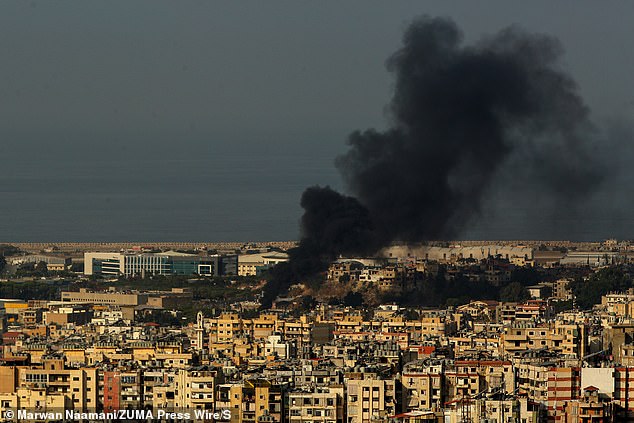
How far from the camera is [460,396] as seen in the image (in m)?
37.6

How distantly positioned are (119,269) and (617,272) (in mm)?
23744

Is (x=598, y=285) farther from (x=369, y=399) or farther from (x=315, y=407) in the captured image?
(x=315, y=407)

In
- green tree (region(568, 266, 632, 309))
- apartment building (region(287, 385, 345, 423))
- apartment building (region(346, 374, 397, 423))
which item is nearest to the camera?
apartment building (region(287, 385, 345, 423))

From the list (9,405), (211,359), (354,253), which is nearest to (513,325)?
(211,359)

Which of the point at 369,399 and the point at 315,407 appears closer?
the point at 315,407

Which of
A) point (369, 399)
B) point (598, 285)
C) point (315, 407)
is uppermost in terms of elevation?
point (598, 285)

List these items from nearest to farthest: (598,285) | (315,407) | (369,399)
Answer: (315,407) → (369,399) → (598,285)

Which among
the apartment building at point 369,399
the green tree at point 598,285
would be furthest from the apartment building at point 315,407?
the green tree at point 598,285

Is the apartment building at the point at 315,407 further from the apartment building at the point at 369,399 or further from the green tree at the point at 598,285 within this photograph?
the green tree at the point at 598,285

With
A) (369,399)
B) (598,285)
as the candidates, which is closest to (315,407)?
(369,399)

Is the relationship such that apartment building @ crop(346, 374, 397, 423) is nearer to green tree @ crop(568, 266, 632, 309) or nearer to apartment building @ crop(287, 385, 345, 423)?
apartment building @ crop(287, 385, 345, 423)

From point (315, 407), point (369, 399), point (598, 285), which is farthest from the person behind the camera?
point (598, 285)

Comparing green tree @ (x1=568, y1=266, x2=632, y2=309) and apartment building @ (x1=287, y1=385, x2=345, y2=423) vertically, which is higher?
green tree @ (x1=568, y1=266, x2=632, y2=309)

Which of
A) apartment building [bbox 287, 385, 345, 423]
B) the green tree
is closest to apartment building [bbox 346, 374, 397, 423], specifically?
apartment building [bbox 287, 385, 345, 423]
